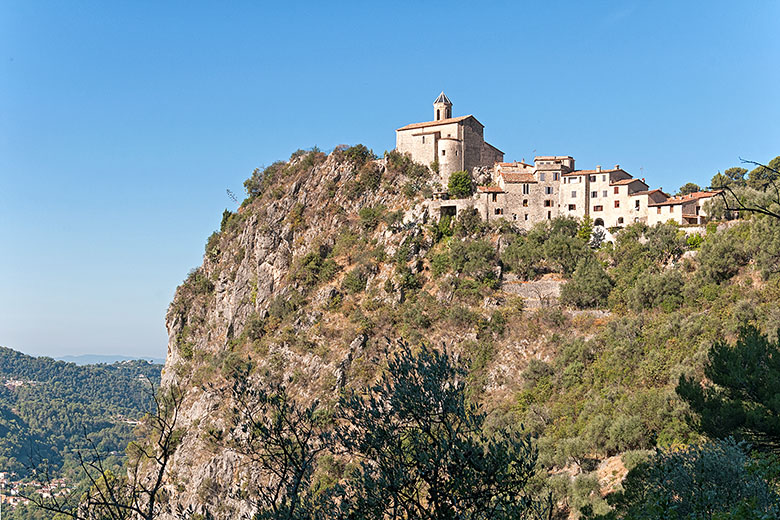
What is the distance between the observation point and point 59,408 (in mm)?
144375

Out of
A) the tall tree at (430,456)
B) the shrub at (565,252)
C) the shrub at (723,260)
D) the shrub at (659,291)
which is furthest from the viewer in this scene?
the shrub at (565,252)

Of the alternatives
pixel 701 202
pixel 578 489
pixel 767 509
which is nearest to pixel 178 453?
pixel 578 489

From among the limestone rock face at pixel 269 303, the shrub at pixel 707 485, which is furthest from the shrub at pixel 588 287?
the shrub at pixel 707 485

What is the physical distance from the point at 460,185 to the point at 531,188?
5807 millimetres

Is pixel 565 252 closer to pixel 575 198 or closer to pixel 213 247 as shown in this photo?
pixel 575 198

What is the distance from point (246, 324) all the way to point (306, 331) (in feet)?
25.1

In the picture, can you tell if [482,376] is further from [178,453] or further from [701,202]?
[178,453]

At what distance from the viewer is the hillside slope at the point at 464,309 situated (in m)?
37.4

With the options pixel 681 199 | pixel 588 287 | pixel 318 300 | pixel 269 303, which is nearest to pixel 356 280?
pixel 318 300

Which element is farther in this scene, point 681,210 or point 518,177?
point 518,177

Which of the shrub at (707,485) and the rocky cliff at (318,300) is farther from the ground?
the rocky cliff at (318,300)

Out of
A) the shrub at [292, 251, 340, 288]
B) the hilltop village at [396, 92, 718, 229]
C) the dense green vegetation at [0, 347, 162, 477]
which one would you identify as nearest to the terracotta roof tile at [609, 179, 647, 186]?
the hilltop village at [396, 92, 718, 229]

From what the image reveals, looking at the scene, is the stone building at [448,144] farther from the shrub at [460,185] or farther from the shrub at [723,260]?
the shrub at [723,260]

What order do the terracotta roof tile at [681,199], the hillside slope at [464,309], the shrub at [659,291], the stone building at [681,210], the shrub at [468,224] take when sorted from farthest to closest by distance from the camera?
the shrub at [468,224] < the terracotta roof tile at [681,199] < the stone building at [681,210] < the shrub at [659,291] < the hillside slope at [464,309]
